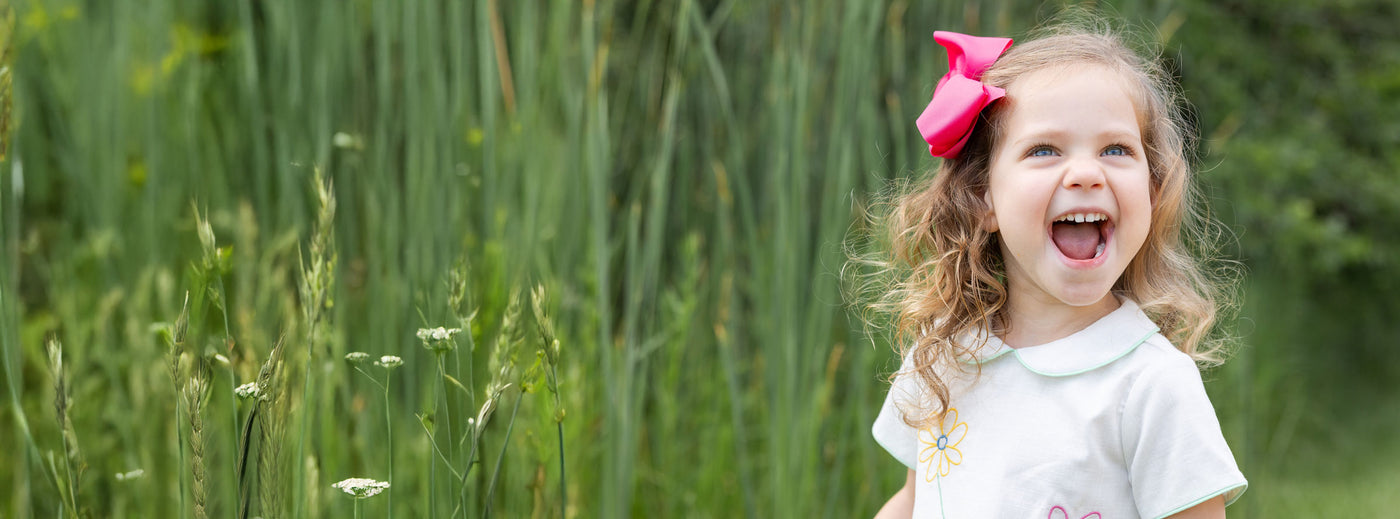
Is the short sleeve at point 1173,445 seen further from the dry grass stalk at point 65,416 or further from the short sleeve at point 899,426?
the dry grass stalk at point 65,416

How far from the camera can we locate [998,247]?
3.17 ft

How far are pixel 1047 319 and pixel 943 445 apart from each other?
5.6 inches

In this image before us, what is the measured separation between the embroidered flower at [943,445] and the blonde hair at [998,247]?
0.01 m

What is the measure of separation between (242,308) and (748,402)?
0.83 meters

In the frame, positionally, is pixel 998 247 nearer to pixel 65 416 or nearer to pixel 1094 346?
pixel 1094 346

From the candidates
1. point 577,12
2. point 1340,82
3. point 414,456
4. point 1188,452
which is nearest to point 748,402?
point 414,456

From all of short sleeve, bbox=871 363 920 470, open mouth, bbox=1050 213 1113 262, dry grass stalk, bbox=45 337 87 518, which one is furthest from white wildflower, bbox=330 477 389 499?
open mouth, bbox=1050 213 1113 262

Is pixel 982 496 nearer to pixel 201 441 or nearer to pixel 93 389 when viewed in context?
pixel 201 441

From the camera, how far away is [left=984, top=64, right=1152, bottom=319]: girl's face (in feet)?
2.70

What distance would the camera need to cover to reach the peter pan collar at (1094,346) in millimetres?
841

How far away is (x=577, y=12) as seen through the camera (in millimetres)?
1981

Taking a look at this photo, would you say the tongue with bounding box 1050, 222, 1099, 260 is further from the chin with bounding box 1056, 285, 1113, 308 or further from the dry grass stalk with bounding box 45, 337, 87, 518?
the dry grass stalk with bounding box 45, 337, 87, 518

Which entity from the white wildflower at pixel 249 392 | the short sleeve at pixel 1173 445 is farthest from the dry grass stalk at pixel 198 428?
the short sleeve at pixel 1173 445

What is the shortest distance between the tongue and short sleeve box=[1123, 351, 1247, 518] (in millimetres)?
105
